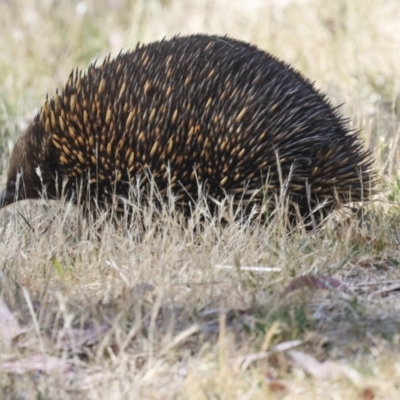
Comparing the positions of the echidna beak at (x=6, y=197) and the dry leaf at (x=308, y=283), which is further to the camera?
the echidna beak at (x=6, y=197)

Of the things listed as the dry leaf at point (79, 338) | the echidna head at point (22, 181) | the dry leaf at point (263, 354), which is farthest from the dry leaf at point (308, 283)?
the echidna head at point (22, 181)

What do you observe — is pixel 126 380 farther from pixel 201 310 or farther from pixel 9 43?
pixel 9 43

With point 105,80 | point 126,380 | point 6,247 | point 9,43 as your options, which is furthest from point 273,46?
point 126,380

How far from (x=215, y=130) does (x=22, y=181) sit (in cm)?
111

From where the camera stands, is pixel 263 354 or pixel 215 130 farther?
pixel 215 130

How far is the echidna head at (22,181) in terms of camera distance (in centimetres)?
454

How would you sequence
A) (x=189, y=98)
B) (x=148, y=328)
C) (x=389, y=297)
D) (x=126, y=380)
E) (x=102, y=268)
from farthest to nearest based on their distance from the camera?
(x=189, y=98) < (x=102, y=268) < (x=389, y=297) < (x=148, y=328) < (x=126, y=380)

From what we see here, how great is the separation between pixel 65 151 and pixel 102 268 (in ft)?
3.99

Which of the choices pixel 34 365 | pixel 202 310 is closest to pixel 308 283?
pixel 202 310

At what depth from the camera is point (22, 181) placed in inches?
179

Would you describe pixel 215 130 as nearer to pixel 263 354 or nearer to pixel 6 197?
pixel 6 197

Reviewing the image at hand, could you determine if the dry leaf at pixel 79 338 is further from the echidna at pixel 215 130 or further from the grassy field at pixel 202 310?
the echidna at pixel 215 130

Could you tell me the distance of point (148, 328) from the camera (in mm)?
2707

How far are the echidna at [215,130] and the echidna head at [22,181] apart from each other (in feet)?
1.20
